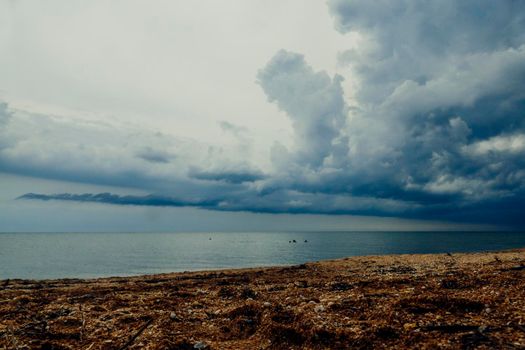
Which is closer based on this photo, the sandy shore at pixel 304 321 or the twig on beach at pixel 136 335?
the sandy shore at pixel 304 321

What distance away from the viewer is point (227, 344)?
384 inches

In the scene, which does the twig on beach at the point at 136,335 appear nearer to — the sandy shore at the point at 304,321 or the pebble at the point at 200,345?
the sandy shore at the point at 304,321

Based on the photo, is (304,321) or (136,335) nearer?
(136,335)

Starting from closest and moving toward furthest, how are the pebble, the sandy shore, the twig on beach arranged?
1. the sandy shore
2. the pebble
3. the twig on beach

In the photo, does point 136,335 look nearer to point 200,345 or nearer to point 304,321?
point 200,345

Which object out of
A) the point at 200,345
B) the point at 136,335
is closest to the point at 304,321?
the point at 200,345

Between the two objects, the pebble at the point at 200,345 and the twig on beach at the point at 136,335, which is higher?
the pebble at the point at 200,345

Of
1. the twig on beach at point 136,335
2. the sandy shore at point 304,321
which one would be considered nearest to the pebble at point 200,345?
the sandy shore at point 304,321

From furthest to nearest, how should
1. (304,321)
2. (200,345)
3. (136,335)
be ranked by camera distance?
(304,321) < (136,335) < (200,345)

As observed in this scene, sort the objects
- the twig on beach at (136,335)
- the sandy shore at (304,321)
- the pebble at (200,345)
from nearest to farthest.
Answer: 1. the sandy shore at (304,321)
2. the pebble at (200,345)
3. the twig on beach at (136,335)

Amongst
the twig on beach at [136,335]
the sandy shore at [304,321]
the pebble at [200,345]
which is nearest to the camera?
the sandy shore at [304,321]

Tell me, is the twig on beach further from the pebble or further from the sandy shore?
the pebble

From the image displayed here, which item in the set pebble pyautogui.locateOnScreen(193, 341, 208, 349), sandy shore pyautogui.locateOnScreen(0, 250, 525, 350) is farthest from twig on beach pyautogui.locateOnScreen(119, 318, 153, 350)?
pebble pyautogui.locateOnScreen(193, 341, 208, 349)

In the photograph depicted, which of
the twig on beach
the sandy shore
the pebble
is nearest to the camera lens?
the sandy shore
